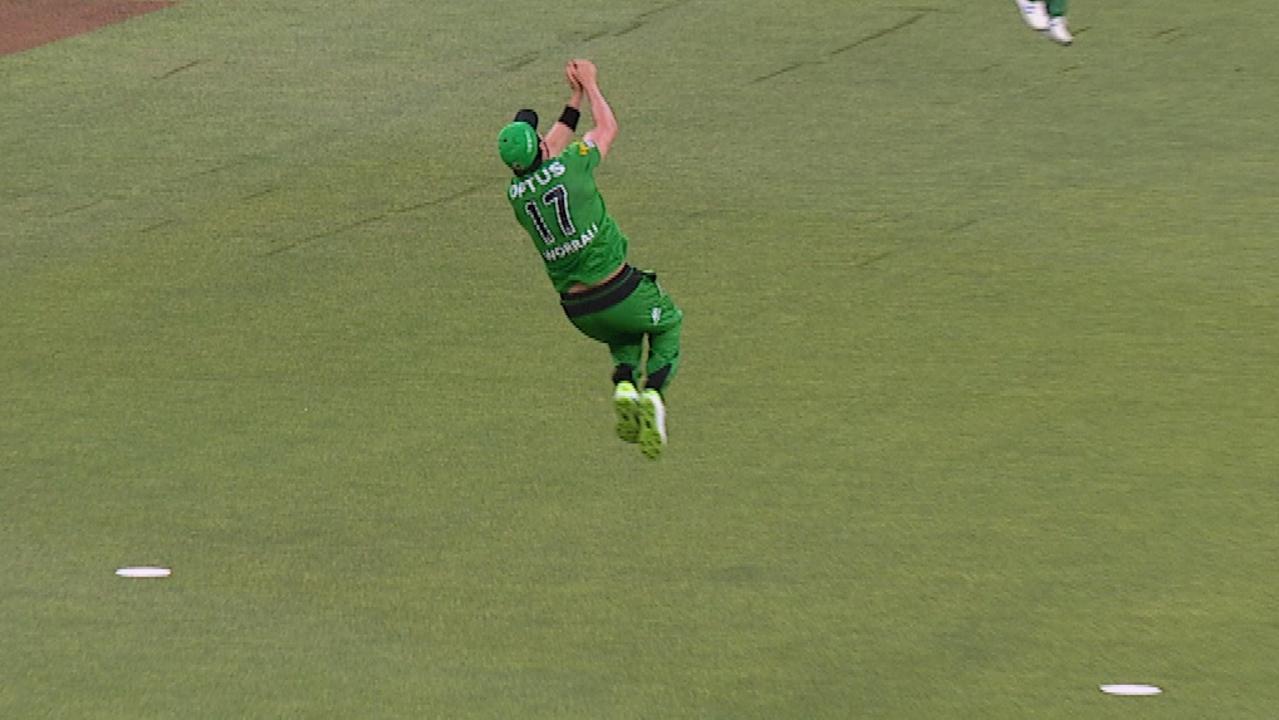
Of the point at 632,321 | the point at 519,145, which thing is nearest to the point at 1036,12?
the point at 632,321

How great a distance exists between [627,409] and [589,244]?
0.98m

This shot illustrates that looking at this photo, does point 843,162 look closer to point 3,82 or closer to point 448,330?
point 448,330

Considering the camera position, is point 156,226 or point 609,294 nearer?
point 609,294

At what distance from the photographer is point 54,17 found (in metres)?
29.1

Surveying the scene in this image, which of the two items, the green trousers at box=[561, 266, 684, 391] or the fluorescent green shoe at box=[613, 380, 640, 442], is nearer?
the fluorescent green shoe at box=[613, 380, 640, 442]

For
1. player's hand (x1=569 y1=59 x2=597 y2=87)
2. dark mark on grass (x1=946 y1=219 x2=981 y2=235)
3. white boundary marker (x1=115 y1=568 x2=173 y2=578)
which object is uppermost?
dark mark on grass (x1=946 y1=219 x2=981 y2=235)

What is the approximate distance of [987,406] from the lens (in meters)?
18.2

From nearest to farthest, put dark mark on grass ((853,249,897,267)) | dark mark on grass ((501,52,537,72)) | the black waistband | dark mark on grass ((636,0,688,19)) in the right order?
1. the black waistband
2. dark mark on grass ((853,249,897,267))
3. dark mark on grass ((501,52,537,72))
4. dark mark on grass ((636,0,688,19))

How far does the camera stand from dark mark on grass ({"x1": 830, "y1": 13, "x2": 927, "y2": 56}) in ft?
88.7

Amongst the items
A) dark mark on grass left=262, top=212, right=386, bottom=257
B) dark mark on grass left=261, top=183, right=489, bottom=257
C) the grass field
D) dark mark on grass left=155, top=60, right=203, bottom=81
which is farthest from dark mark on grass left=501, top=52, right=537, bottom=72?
Result: dark mark on grass left=262, top=212, right=386, bottom=257

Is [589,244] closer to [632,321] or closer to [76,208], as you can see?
[632,321]

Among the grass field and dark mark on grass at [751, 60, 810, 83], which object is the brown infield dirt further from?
dark mark on grass at [751, 60, 810, 83]

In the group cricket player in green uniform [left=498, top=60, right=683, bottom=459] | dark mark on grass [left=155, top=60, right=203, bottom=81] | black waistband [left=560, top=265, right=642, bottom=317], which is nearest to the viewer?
cricket player in green uniform [left=498, top=60, right=683, bottom=459]

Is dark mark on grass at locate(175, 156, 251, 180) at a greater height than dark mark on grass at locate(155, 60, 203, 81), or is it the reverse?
dark mark on grass at locate(155, 60, 203, 81)
